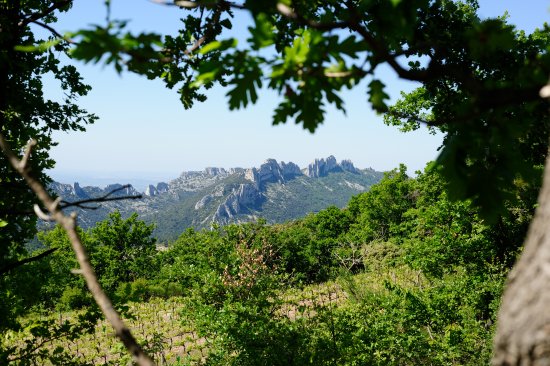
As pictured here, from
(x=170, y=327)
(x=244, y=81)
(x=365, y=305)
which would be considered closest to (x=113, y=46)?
(x=244, y=81)

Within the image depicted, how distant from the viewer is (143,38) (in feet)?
5.64

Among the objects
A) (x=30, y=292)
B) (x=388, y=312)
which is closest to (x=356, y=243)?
(x=388, y=312)

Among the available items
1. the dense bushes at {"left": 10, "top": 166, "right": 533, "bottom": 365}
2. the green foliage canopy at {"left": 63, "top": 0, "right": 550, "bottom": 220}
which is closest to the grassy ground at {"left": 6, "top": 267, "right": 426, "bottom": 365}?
the dense bushes at {"left": 10, "top": 166, "right": 533, "bottom": 365}

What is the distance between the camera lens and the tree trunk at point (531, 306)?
105 cm

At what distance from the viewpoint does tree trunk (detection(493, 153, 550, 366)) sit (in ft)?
3.45

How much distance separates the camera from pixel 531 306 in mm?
1074

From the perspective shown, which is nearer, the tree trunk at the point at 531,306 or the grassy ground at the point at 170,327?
the tree trunk at the point at 531,306

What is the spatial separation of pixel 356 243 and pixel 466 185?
45.6 meters

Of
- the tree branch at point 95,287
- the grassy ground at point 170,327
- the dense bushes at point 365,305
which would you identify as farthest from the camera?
the grassy ground at point 170,327

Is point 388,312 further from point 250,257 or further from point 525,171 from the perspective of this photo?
point 525,171

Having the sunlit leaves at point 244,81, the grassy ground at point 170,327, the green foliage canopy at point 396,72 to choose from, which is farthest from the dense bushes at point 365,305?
the grassy ground at point 170,327

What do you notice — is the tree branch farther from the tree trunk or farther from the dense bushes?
the dense bushes

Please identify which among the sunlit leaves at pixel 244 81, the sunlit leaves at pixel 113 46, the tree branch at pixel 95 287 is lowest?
the tree branch at pixel 95 287

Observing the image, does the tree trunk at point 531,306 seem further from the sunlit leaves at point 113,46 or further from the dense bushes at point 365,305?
the dense bushes at point 365,305
